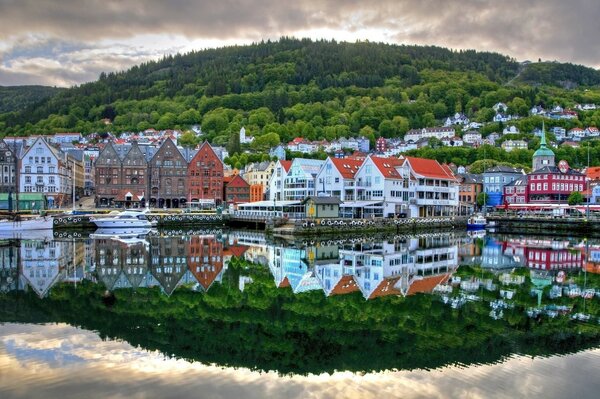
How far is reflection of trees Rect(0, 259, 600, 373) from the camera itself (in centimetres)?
1605

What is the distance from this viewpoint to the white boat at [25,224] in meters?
53.5

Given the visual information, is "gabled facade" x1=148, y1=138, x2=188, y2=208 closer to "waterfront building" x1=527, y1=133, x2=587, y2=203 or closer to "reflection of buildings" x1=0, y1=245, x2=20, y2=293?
"reflection of buildings" x1=0, y1=245, x2=20, y2=293

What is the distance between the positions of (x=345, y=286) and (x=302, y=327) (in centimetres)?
784

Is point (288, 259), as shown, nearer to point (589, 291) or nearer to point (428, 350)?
point (589, 291)

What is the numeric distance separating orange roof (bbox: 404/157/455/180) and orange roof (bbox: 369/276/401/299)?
4214cm

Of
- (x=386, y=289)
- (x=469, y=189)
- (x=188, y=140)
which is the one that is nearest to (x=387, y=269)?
(x=386, y=289)

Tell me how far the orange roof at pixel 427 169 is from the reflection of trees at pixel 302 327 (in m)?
47.0

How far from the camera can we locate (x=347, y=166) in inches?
2761

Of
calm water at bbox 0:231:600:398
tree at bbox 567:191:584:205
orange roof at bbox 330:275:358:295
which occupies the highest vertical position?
tree at bbox 567:191:584:205

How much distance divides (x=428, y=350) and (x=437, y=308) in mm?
5755

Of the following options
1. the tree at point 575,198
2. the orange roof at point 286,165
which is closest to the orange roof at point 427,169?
the orange roof at point 286,165

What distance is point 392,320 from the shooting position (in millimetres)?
20312

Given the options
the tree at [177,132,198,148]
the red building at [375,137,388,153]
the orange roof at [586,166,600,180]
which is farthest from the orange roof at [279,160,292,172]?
the red building at [375,137,388,153]

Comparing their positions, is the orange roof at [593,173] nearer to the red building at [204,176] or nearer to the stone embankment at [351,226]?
the stone embankment at [351,226]
